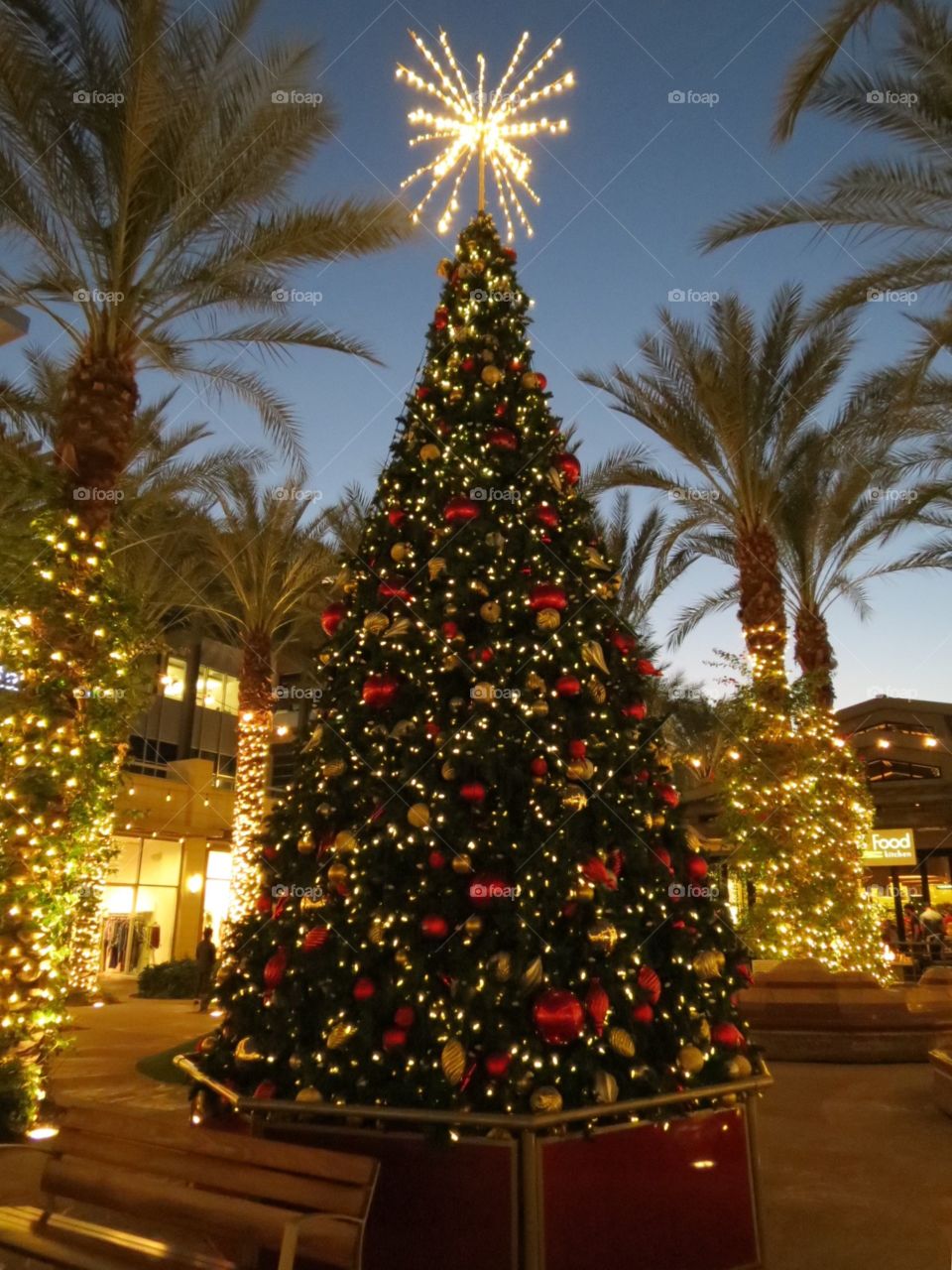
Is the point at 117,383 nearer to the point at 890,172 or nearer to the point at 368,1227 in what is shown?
the point at 368,1227

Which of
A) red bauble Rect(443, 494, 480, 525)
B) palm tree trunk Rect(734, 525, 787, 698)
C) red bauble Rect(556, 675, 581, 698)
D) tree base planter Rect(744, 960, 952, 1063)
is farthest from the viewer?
palm tree trunk Rect(734, 525, 787, 698)

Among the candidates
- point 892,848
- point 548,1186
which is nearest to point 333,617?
point 548,1186

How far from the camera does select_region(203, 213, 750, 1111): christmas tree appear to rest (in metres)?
4.39

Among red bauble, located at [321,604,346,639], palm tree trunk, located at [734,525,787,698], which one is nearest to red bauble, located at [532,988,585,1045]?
red bauble, located at [321,604,346,639]

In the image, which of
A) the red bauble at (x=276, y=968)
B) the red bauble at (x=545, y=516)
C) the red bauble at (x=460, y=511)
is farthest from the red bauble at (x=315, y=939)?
the red bauble at (x=545, y=516)

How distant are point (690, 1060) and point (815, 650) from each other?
12618 mm

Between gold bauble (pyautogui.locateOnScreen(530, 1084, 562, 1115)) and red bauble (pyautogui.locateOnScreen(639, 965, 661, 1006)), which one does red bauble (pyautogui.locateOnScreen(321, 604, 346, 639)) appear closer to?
red bauble (pyautogui.locateOnScreen(639, 965, 661, 1006))

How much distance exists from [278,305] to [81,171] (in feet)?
8.10

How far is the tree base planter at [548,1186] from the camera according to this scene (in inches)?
156

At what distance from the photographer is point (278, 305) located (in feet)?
35.4

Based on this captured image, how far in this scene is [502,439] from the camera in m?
5.82

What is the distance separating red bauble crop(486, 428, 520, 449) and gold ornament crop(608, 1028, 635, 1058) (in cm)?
348

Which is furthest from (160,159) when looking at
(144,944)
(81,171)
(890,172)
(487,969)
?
(144,944)

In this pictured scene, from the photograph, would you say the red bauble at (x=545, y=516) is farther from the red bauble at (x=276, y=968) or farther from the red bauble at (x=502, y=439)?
the red bauble at (x=276, y=968)
